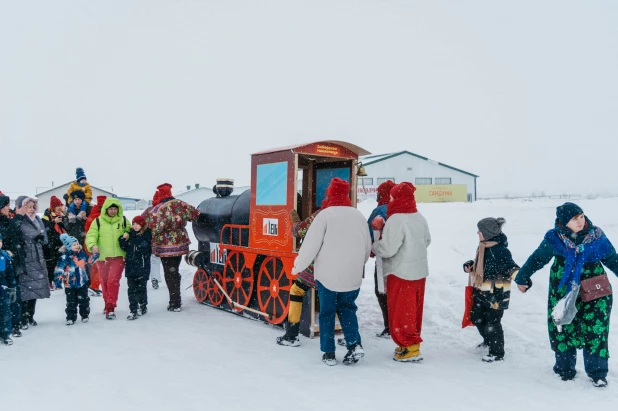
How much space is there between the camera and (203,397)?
3.88 metres

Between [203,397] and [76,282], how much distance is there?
11.0 ft

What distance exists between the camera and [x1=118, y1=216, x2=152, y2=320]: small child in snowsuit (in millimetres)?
6691

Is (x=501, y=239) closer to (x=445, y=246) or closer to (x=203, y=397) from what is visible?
(x=203, y=397)

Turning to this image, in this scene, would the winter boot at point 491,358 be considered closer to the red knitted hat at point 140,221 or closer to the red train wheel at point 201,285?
the red train wheel at point 201,285

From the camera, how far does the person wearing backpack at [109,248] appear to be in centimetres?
667

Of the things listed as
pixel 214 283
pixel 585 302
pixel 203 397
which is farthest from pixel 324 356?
pixel 214 283

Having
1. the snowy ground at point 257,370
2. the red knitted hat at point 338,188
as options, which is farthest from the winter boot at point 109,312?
the red knitted hat at point 338,188

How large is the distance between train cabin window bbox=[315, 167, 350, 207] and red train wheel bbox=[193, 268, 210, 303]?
91.4 inches

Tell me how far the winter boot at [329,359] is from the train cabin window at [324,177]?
9.03 feet

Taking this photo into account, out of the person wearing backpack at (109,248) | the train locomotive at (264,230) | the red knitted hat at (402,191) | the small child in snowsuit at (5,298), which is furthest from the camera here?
the person wearing backpack at (109,248)

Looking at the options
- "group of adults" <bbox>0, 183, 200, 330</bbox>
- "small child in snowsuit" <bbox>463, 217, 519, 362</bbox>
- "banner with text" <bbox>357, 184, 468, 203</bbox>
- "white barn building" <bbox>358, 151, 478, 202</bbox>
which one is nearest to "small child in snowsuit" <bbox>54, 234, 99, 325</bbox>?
"group of adults" <bbox>0, 183, 200, 330</bbox>

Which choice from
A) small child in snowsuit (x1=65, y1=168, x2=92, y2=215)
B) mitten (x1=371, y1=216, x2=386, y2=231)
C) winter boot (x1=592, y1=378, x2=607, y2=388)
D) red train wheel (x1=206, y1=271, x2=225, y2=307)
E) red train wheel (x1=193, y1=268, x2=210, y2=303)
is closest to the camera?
winter boot (x1=592, y1=378, x2=607, y2=388)

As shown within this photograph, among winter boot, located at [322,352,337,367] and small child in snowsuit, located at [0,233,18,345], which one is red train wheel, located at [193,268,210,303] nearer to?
small child in snowsuit, located at [0,233,18,345]

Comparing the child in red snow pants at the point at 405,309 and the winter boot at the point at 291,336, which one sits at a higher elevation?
the child in red snow pants at the point at 405,309
